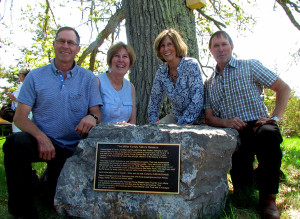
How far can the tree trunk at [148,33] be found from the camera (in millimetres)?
4141

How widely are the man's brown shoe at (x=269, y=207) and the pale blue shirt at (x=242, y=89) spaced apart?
0.89 m

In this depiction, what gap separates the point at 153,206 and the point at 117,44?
2131mm

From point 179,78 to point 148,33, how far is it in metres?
1.34

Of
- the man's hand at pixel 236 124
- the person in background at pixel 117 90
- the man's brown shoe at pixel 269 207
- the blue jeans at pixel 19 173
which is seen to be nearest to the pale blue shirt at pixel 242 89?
the man's hand at pixel 236 124

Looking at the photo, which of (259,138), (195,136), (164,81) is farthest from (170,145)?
(164,81)

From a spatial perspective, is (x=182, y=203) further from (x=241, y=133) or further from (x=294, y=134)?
(x=294, y=134)

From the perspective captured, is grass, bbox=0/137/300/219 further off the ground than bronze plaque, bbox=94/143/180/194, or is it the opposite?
bronze plaque, bbox=94/143/180/194

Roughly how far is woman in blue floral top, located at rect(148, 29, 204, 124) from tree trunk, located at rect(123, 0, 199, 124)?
0.67 m

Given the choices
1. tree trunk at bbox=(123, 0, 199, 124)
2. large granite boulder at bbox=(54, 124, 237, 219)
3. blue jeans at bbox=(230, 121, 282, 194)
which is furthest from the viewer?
tree trunk at bbox=(123, 0, 199, 124)

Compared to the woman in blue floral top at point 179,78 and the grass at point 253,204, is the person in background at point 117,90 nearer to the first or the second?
the woman in blue floral top at point 179,78

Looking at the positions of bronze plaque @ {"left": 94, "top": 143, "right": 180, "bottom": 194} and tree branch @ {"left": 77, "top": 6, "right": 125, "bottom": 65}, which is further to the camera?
tree branch @ {"left": 77, "top": 6, "right": 125, "bottom": 65}

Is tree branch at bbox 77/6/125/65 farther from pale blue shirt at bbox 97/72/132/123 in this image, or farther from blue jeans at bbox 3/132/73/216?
blue jeans at bbox 3/132/73/216

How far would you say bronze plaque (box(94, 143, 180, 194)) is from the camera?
2328 millimetres

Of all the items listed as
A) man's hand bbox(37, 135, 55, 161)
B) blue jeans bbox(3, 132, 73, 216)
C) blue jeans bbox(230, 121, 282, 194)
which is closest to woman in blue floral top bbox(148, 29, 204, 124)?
blue jeans bbox(230, 121, 282, 194)
